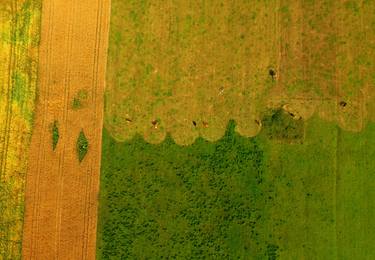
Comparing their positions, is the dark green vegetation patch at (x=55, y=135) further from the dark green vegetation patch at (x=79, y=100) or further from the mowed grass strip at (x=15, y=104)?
the dark green vegetation patch at (x=79, y=100)

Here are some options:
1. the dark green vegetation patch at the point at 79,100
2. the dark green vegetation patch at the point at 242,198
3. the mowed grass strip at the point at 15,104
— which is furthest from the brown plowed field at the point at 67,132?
the dark green vegetation patch at the point at 242,198

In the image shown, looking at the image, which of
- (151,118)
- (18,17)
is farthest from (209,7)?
(18,17)

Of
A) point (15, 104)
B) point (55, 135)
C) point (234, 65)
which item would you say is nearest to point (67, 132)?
point (55, 135)

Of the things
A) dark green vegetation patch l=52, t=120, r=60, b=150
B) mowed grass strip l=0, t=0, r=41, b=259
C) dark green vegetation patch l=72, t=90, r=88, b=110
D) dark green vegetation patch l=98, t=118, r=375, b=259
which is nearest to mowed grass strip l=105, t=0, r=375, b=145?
dark green vegetation patch l=98, t=118, r=375, b=259

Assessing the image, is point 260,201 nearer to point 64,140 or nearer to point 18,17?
Answer: point 64,140

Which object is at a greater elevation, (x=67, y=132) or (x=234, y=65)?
(x=234, y=65)

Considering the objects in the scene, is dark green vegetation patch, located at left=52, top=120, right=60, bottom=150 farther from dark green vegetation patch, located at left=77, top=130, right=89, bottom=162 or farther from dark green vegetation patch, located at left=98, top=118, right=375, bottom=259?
dark green vegetation patch, located at left=98, top=118, right=375, bottom=259

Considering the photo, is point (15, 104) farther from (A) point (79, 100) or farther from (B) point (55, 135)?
(A) point (79, 100)
